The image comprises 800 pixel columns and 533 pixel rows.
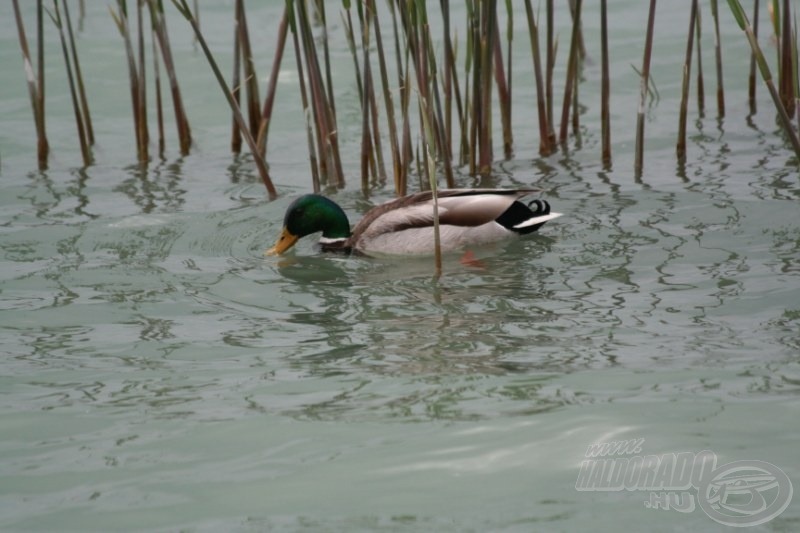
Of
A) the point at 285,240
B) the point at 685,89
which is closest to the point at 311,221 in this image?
the point at 285,240

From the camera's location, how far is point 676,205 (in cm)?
780

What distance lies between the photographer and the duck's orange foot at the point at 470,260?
23.5ft

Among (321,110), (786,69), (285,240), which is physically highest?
(321,110)

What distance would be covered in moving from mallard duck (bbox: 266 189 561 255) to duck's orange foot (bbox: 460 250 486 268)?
0.57ft

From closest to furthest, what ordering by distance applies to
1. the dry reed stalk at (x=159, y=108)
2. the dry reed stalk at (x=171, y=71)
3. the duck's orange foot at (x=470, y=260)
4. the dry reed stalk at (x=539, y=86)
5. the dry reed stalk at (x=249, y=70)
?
the duck's orange foot at (x=470, y=260) < the dry reed stalk at (x=539, y=86) < the dry reed stalk at (x=171, y=71) < the dry reed stalk at (x=249, y=70) < the dry reed stalk at (x=159, y=108)

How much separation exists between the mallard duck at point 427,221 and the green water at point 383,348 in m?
0.14

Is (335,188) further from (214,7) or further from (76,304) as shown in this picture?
(214,7)

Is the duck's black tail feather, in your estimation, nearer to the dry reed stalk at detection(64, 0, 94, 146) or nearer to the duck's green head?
the duck's green head

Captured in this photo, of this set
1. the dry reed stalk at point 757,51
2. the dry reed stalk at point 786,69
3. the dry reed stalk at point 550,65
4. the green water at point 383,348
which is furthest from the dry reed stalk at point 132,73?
the dry reed stalk at point 786,69

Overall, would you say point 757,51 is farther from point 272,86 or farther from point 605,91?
point 272,86

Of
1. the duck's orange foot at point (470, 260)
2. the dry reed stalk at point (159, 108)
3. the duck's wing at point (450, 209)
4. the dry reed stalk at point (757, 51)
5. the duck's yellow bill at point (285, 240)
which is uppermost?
the dry reed stalk at point (757, 51)

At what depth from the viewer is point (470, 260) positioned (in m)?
7.30

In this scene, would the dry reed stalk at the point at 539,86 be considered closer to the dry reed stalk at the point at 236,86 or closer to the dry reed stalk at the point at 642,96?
the dry reed stalk at the point at 642,96

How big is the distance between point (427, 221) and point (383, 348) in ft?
7.14
